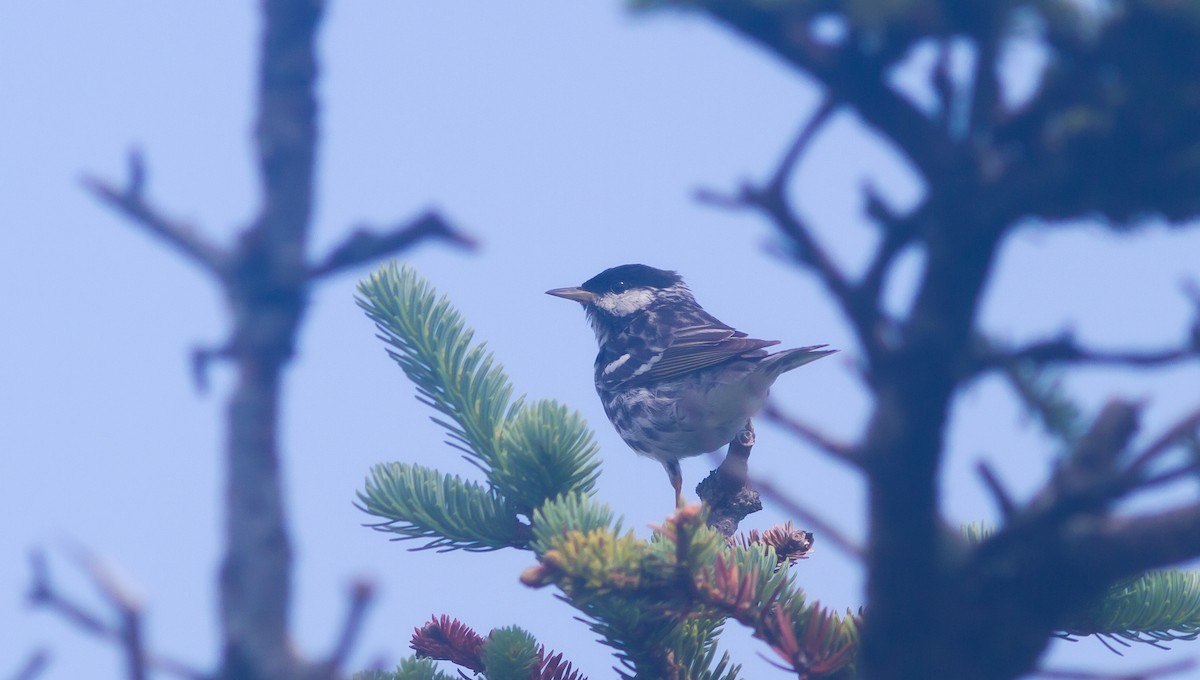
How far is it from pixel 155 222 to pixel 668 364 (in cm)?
623

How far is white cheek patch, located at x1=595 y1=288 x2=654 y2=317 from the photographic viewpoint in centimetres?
902

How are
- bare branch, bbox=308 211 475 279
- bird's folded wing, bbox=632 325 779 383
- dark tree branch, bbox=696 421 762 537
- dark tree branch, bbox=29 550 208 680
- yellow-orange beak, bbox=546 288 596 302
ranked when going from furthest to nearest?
1. yellow-orange beak, bbox=546 288 596 302
2. bird's folded wing, bbox=632 325 779 383
3. dark tree branch, bbox=696 421 762 537
4. bare branch, bbox=308 211 475 279
5. dark tree branch, bbox=29 550 208 680

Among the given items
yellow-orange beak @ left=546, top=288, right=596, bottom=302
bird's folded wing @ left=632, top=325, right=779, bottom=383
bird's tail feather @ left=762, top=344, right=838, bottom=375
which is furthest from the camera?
yellow-orange beak @ left=546, top=288, right=596, bottom=302

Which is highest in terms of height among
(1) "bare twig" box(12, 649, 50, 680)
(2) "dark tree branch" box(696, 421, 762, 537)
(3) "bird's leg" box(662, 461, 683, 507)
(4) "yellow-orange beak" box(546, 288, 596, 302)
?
(4) "yellow-orange beak" box(546, 288, 596, 302)

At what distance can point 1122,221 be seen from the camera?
1627 millimetres

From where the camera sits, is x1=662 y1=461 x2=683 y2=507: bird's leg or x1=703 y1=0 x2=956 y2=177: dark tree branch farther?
x1=662 y1=461 x2=683 y2=507: bird's leg

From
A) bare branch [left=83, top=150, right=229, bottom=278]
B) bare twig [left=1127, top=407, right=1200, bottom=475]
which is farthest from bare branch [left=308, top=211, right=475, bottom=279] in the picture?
bare twig [left=1127, top=407, right=1200, bottom=475]

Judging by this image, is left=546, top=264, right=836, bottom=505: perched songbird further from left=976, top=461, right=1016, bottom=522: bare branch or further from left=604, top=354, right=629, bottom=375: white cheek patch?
left=976, top=461, right=1016, bottom=522: bare branch

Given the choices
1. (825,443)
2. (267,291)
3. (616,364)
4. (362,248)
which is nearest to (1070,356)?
(825,443)

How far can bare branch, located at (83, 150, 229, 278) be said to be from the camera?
4.94 feet

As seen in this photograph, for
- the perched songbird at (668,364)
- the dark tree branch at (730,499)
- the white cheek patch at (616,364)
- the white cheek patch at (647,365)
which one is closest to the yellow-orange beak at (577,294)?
the perched songbird at (668,364)

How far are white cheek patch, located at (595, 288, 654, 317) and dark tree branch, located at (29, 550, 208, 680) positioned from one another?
770 cm

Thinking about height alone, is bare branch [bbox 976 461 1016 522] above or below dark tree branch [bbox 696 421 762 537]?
below

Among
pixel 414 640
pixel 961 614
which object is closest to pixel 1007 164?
pixel 961 614
